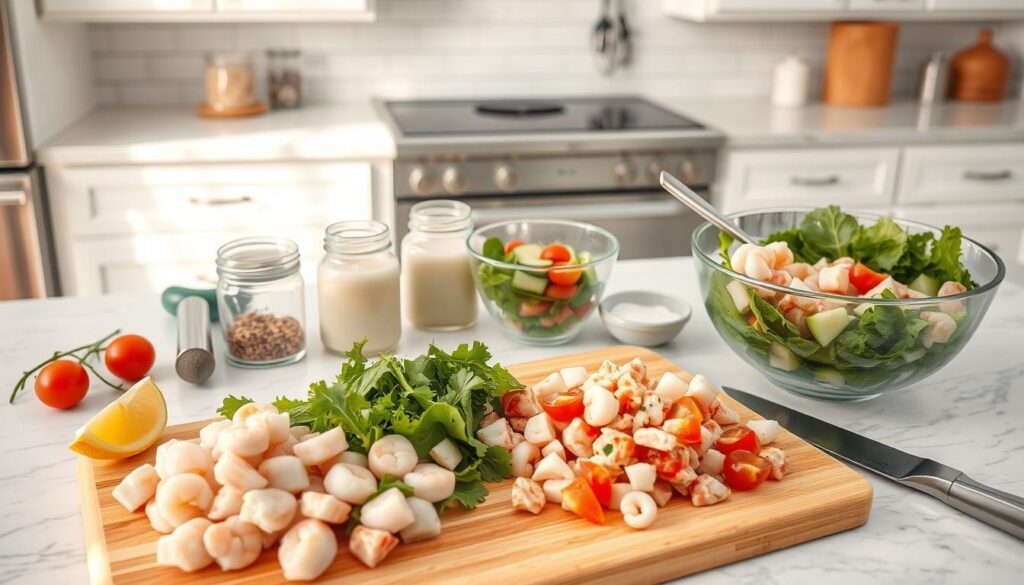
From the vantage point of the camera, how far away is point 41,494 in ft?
3.39

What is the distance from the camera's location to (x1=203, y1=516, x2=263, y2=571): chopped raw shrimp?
0.83 m

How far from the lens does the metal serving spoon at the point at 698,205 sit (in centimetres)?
132

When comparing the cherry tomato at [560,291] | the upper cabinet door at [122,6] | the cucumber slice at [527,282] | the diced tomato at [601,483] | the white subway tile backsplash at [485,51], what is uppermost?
the upper cabinet door at [122,6]

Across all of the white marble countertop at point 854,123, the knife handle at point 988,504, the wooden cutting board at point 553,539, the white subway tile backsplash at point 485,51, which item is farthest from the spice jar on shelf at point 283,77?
the knife handle at point 988,504

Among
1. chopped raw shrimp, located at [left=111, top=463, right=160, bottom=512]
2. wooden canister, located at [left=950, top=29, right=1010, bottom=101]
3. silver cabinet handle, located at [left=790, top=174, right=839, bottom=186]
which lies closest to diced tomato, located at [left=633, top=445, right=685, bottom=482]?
chopped raw shrimp, located at [left=111, top=463, right=160, bottom=512]

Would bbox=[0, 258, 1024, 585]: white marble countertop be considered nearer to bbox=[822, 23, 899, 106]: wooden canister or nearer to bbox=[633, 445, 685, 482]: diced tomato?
bbox=[633, 445, 685, 482]: diced tomato

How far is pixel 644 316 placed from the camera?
1.45 metres

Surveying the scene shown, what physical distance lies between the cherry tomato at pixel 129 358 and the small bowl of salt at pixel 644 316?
2.31 ft

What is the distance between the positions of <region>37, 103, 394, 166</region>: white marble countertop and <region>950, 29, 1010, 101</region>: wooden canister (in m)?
2.43

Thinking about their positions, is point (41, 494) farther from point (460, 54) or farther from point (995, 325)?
point (460, 54)

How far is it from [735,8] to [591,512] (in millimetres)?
2601

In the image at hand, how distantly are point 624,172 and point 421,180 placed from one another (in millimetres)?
654

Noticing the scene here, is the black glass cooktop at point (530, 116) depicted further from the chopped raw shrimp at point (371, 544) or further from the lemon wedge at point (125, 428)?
the chopped raw shrimp at point (371, 544)

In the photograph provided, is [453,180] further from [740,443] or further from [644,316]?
[740,443]
